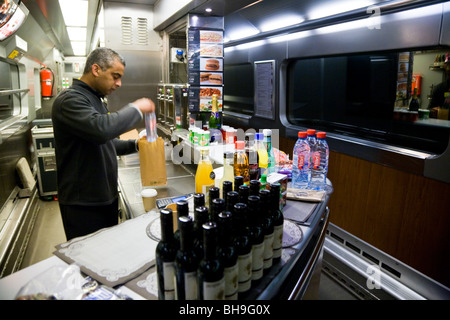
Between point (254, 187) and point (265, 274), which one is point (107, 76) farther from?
point (265, 274)

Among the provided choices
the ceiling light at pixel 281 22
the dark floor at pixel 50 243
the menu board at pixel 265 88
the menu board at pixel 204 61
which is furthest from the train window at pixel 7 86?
the ceiling light at pixel 281 22

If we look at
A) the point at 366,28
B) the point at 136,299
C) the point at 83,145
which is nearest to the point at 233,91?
the point at 366,28

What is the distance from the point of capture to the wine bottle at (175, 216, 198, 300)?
2.96 ft

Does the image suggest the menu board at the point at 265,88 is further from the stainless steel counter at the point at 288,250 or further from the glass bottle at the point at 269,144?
the glass bottle at the point at 269,144

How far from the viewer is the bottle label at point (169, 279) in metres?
0.95

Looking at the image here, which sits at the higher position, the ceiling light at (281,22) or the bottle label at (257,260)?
the ceiling light at (281,22)

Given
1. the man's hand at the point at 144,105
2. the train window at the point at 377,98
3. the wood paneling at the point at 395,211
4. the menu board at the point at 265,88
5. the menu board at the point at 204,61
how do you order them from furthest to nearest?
the menu board at the point at 265,88, the menu board at the point at 204,61, the train window at the point at 377,98, the wood paneling at the point at 395,211, the man's hand at the point at 144,105

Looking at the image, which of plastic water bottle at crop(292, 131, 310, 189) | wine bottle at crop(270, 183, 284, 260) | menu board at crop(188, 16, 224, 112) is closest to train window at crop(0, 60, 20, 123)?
menu board at crop(188, 16, 224, 112)

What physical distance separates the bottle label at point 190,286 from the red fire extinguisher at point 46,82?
1031cm

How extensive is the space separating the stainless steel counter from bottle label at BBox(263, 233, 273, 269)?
0.04 m

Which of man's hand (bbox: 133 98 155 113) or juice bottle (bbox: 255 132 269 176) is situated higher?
man's hand (bbox: 133 98 155 113)

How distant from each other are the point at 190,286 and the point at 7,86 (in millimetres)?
5897

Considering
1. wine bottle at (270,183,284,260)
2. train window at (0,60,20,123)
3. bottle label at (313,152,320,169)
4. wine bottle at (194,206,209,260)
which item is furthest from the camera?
train window at (0,60,20,123)

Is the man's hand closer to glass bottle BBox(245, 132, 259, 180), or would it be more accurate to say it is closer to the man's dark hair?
the man's dark hair
